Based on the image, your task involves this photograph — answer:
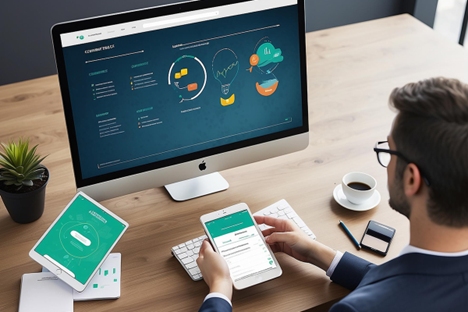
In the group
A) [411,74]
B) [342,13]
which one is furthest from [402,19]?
[342,13]

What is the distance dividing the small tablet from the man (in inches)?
22.7

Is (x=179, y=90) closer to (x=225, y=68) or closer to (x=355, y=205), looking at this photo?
(x=225, y=68)

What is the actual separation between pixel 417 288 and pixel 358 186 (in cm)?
54

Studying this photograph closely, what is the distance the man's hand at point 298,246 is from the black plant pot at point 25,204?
23.1 inches

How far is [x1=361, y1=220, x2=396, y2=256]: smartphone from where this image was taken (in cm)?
154

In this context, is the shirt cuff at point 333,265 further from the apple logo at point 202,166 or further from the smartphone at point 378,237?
the apple logo at point 202,166

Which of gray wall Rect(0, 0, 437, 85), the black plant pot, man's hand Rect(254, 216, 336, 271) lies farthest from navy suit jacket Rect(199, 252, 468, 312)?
gray wall Rect(0, 0, 437, 85)

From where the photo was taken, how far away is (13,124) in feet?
6.38

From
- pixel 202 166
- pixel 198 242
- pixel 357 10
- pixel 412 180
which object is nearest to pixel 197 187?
pixel 202 166

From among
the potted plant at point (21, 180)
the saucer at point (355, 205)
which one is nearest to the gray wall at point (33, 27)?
the potted plant at point (21, 180)

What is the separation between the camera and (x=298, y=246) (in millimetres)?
1476

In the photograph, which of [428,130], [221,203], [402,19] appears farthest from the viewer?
[402,19]

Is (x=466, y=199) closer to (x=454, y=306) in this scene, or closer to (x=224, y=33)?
(x=454, y=306)

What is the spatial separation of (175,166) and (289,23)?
1.57 feet
